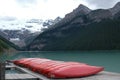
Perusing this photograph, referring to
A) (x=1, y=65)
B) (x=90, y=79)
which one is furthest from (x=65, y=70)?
(x=1, y=65)

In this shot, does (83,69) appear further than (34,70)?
No

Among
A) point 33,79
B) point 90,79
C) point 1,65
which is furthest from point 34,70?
point 1,65

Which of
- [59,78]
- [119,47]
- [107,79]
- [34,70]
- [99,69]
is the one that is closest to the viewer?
[107,79]

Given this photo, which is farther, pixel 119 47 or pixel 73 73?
pixel 119 47

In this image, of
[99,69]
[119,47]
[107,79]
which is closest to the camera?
[107,79]

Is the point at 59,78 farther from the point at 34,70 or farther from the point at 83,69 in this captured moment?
the point at 34,70

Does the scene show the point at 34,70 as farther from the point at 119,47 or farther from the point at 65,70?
the point at 119,47

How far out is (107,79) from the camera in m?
14.1

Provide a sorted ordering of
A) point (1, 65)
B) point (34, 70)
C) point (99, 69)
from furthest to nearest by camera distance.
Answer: point (34, 70)
point (99, 69)
point (1, 65)

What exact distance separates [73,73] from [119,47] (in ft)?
598

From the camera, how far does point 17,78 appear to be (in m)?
17.2

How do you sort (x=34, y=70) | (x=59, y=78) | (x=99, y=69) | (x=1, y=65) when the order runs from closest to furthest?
(x=1, y=65), (x=59, y=78), (x=99, y=69), (x=34, y=70)

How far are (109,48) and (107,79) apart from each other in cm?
18796

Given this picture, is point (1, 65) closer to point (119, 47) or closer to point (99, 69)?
point (99, 69)
